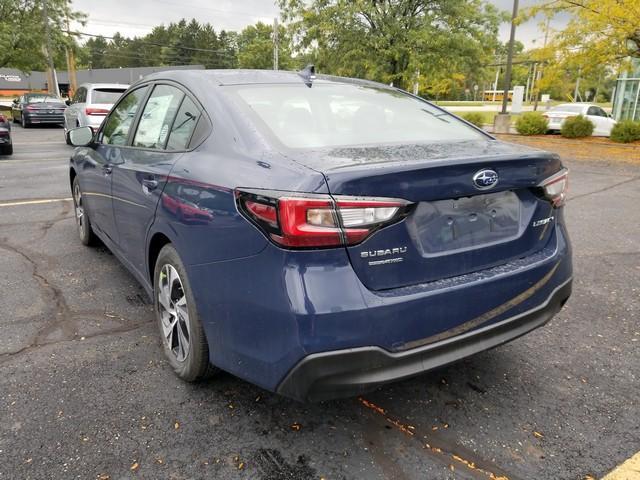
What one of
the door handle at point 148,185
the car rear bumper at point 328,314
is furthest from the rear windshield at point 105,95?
the car rear bumper at point 328,314

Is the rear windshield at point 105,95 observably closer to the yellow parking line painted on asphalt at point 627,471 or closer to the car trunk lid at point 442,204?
the car trunk lid at point 442,204

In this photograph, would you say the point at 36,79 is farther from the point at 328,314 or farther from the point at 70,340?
the point at 328,314

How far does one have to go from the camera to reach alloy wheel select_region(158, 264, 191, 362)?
2.60m

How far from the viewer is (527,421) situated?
2.41m

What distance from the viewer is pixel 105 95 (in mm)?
13492

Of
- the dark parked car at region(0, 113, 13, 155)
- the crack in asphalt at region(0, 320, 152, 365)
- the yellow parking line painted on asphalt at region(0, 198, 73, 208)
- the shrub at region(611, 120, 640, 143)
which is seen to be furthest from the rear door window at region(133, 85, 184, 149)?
the shrub at region(611, 120, 640, 143)

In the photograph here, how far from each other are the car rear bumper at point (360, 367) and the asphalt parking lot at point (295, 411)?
40 cm

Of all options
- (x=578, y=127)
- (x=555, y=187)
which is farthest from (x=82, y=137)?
(x=578, y=127)

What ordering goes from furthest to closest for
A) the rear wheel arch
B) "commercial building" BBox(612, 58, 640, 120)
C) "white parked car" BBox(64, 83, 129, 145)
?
"commercial building" BBox(612, 58, 640, 120) → "white parked car" BBox(64, 83, 129, 145) → the rear wheel arch

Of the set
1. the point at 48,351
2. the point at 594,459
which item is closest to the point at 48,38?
the point at 48,351

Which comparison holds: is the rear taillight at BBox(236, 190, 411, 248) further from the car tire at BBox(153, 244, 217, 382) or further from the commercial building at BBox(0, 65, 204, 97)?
the commercial building at BBox(0, 65, 204, 97)

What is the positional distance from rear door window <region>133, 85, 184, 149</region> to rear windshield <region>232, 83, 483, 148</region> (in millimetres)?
470

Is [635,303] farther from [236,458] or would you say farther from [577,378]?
[236,458]

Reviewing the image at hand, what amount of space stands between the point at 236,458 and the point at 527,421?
1359mm
